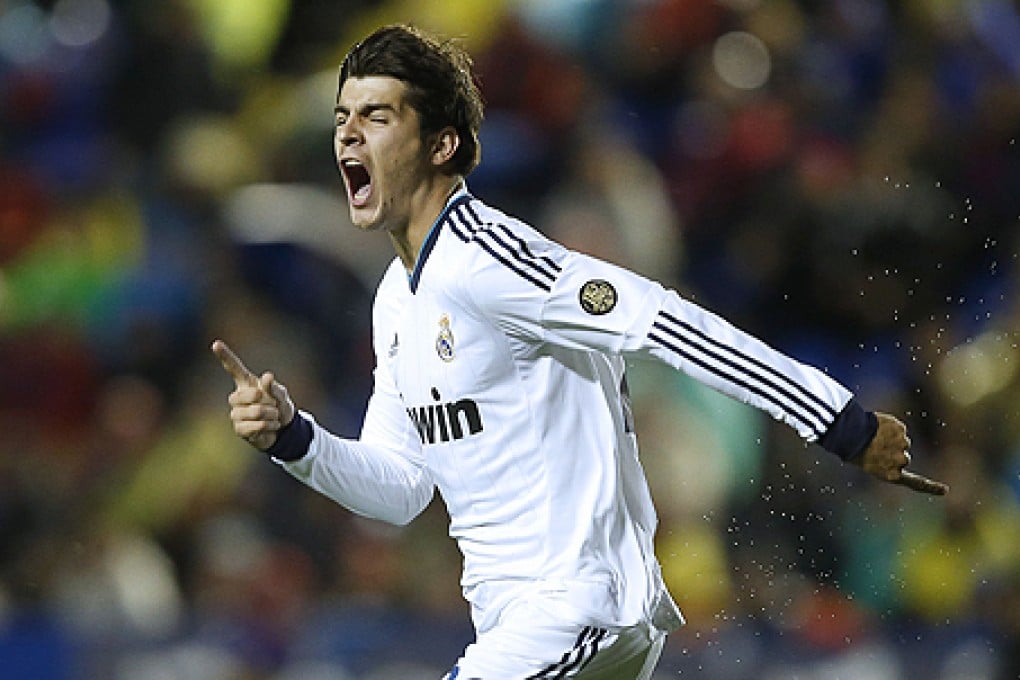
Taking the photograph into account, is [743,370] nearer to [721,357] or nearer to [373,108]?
[721,357]

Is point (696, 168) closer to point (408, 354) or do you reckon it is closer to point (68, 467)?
point (68, 467)

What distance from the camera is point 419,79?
137 inches

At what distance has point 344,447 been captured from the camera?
3.63m

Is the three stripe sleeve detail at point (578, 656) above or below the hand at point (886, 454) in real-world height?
below

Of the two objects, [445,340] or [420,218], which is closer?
[445,340]

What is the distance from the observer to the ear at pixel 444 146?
3477 mm

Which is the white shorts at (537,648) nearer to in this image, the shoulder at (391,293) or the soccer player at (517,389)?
the soccer player at (517,389)

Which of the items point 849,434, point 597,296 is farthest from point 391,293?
point 849,434

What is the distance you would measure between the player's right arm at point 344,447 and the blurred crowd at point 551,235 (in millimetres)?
2183

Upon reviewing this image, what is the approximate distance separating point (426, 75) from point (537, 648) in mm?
1265

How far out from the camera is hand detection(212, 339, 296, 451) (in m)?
3.35

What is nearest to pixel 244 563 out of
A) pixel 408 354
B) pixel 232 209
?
pixel 232 209

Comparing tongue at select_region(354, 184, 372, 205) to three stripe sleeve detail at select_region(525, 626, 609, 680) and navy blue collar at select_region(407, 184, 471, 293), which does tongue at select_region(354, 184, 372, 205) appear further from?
three stripe sleeve detail at select_region(525, 626, 609, 680)

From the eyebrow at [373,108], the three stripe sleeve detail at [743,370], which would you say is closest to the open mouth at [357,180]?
the eyebrow at [373,108]
